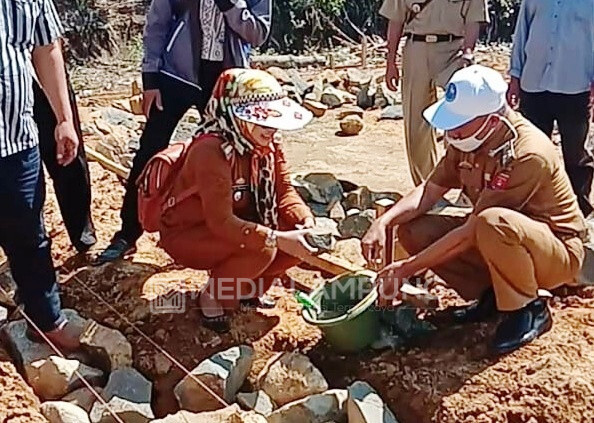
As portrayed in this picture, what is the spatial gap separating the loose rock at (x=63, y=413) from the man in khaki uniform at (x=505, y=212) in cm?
118

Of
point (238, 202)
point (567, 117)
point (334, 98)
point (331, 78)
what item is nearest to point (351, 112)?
point (334, 98)

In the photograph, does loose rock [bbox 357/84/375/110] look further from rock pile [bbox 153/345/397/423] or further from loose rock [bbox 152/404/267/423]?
loose rock [bbox 152/404/267/423]

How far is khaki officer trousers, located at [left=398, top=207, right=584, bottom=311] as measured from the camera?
357cm

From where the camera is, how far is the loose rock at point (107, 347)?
3.96 meters

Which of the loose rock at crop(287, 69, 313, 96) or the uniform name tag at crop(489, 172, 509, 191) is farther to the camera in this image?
the loose rock at crop(287, 69, 313, 96)

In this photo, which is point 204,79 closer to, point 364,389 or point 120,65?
point 364,389

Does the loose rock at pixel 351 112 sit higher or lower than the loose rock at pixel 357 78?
lower

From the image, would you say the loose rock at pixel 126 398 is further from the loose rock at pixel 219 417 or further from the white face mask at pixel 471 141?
the white face mask at pixel 471 141

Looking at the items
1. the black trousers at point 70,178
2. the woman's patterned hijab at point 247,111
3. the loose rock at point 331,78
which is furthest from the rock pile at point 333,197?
the loose rock at point 331,78

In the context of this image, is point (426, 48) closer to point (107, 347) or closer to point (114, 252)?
point (114, 252)

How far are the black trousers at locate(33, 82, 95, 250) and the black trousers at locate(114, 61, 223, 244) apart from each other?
0.22m

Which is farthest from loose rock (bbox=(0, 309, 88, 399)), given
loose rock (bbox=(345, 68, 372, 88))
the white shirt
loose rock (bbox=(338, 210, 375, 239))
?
loose rock (bbox=(345, 68, 372, 88))

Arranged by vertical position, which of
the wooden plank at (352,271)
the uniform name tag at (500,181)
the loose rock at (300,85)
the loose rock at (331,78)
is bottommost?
the loose rock at (331,78)

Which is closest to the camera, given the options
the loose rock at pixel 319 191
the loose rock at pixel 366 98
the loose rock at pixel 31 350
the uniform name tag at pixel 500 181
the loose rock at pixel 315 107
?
the uniform name tag at pixel 500 181
